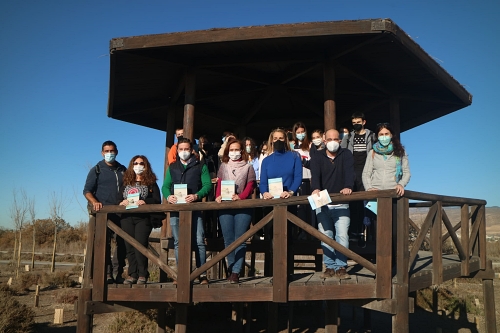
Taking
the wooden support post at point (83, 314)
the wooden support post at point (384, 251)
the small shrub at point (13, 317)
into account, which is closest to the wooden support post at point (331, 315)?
the wooden support post at point (384, 251)

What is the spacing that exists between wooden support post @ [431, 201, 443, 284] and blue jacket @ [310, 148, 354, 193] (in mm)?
1516

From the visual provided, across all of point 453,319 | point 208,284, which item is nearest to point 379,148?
point 208,284

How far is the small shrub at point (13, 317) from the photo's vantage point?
10.9 meters

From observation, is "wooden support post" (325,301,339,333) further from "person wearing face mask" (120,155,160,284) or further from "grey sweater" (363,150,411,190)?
"person wearing face mask" (120,155,160,284)

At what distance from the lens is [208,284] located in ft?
19.5

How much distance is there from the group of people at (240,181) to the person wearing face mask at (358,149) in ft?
2.64

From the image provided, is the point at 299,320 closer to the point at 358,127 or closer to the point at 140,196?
the point at 358,127

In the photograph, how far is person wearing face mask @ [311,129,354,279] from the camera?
5.62 meters

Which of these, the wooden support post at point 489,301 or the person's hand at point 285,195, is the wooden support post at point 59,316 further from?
the wooden support post at point 489,301

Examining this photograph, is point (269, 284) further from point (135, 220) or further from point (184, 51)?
point (184, 51)

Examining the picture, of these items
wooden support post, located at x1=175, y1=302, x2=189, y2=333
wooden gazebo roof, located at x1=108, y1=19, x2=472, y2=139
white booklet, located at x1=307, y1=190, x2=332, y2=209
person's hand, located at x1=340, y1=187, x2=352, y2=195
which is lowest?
wooden support post, located at x1=175, y1=302, x2=189, y2=333

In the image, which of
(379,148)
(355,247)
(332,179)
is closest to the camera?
(332,179)

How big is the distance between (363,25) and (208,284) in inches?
154

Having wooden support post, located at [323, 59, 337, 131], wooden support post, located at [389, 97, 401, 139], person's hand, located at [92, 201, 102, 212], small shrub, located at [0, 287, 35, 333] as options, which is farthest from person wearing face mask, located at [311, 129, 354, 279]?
small shrub, located at [0, 287, 35, 333]
